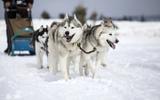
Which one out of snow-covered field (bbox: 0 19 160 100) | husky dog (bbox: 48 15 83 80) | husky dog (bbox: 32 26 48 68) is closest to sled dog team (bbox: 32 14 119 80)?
husky dog (bbox: 48 15 83 80)

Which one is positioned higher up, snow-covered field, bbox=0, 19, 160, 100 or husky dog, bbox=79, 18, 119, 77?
husky dog, bbox=79, 18, 119, 77

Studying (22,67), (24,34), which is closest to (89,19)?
(24,34)

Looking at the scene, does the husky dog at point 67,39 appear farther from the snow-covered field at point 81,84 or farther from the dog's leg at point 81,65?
the snow-covered field at point 81,84

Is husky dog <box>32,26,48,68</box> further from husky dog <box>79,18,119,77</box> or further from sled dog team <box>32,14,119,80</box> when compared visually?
husky dog <box>79,18,119,77</box>

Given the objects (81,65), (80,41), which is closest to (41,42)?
(81,65)

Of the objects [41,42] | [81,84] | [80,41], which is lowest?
[81,84]

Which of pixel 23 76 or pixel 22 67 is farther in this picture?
pixel 22 67

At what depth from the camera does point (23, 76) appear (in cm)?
716

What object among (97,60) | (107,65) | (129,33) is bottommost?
(129,33)

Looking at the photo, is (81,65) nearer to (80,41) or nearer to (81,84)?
(80,41)

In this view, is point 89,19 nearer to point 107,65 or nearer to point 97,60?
point 107,65

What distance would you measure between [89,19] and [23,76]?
89.5 ft

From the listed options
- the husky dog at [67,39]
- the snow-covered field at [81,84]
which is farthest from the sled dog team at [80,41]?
the snow-covered field at [81,84]

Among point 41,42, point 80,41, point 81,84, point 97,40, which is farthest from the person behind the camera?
point 41,42
